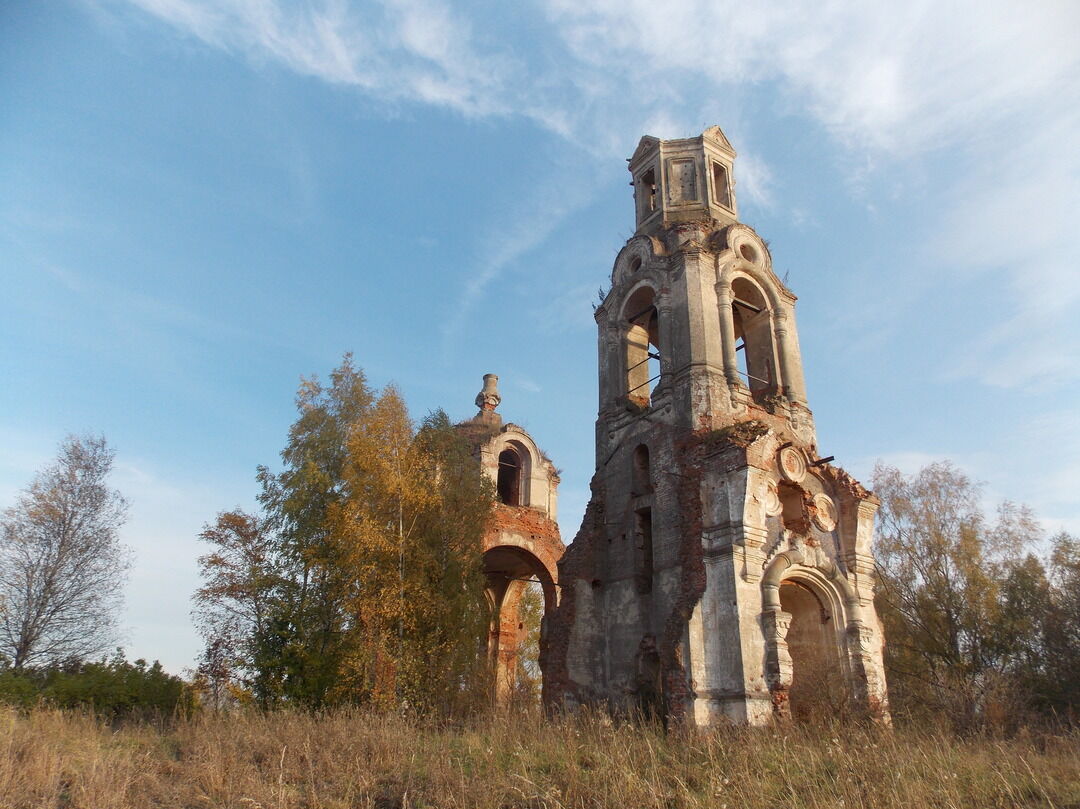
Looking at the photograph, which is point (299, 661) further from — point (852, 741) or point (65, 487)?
point (852, 741)

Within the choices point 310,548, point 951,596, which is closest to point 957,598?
point 951,596

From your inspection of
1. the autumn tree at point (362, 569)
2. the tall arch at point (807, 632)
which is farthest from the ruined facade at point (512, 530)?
the tall arch at point (807, 632)

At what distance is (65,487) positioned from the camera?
18.0 meters

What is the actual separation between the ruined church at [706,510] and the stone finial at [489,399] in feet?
23.4

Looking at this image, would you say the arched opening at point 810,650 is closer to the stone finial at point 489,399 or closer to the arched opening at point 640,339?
the arched opening at point 640,339

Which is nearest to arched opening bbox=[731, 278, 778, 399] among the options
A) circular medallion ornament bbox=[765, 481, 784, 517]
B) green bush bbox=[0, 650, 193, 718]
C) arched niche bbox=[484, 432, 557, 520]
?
circular medallion ornament bbox=[765, 481, 784, 517]

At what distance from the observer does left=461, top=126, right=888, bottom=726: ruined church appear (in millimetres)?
12508

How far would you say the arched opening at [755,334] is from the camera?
17.2m

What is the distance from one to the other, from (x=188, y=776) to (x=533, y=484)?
1544 cm

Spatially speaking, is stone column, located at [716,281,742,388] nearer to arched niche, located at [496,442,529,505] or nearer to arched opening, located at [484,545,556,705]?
arched opening, located at [484,545,556,705]

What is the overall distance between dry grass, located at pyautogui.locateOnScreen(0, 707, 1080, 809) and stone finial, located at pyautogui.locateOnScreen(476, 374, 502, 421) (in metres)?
15.0

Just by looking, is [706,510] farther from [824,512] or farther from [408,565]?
[408,565]

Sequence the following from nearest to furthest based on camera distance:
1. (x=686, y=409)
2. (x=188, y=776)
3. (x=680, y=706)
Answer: (x=188, y=776)
(x=680, y=706)
(x=686, y=409)

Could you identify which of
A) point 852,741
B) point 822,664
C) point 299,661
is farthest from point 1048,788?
point 299,661
